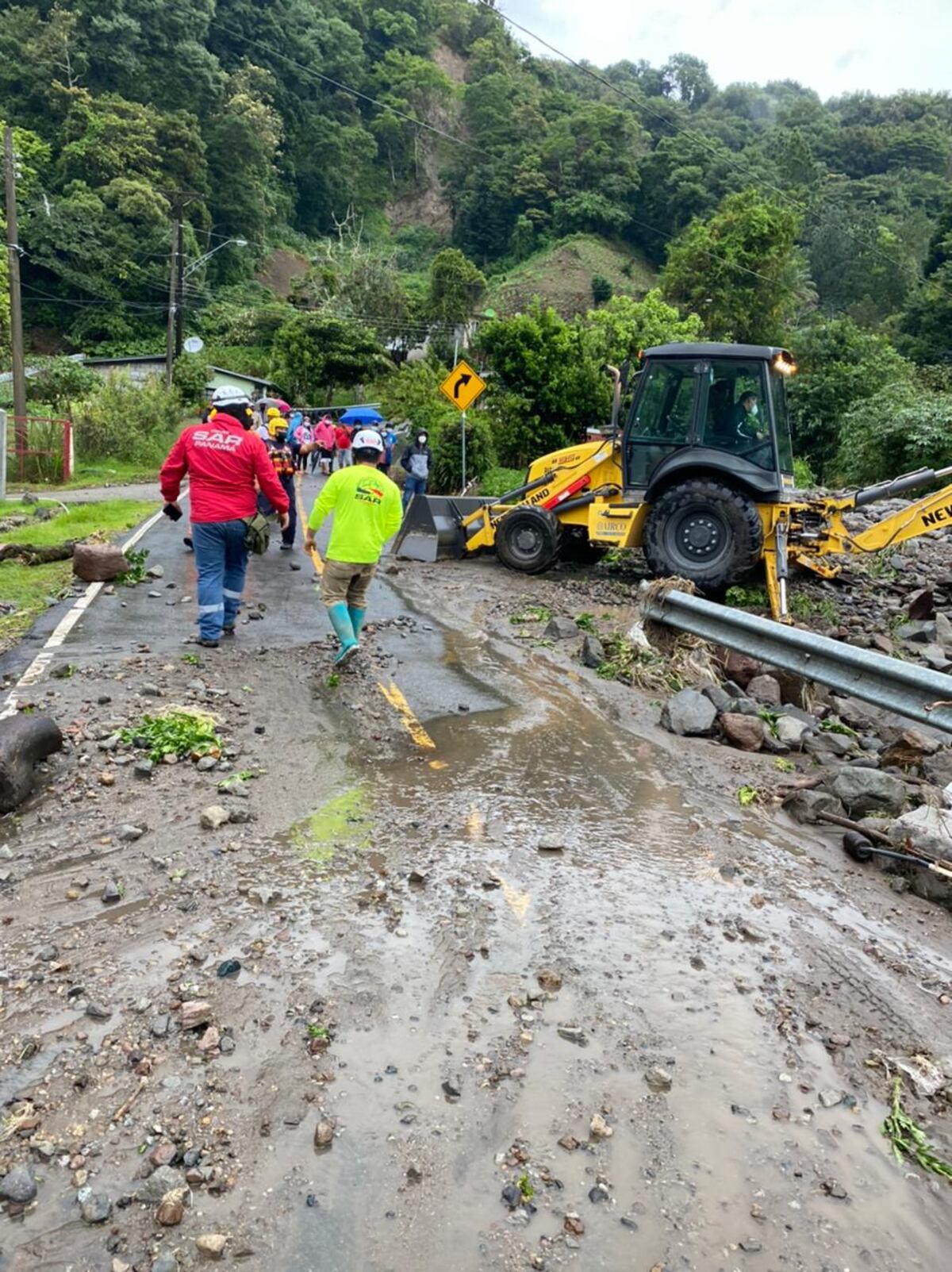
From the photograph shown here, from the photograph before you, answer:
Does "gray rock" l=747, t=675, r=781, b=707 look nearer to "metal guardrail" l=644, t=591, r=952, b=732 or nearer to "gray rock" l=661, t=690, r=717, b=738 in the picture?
"metal guardrail" l=644, t=591, r=952, b=732

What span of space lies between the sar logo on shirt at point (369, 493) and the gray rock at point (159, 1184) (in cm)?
503

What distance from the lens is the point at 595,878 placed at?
3.93m

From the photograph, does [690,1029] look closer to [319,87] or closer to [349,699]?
[349,699]

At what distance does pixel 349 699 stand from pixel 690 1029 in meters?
3.69

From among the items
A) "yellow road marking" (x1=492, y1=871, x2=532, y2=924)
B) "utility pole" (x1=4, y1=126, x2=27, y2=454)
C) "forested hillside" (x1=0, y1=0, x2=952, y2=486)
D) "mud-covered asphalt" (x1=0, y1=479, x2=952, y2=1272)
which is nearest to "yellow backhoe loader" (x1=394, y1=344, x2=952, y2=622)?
"mud-covered asphalt" (x1=0, y1=479, x2=952, y2=1272)

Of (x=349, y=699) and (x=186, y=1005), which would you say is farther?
(x=349, y=699)

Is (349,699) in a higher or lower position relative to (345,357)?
lower

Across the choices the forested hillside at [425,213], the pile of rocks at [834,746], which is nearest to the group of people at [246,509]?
the pile of rocks at [834,746]

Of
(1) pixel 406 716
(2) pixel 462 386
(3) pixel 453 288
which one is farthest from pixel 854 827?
(3) pixel 453 288

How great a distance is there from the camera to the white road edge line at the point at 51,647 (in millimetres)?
5473

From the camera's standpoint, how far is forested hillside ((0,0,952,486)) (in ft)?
104

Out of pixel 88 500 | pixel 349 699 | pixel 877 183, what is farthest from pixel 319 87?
pixel 349 699

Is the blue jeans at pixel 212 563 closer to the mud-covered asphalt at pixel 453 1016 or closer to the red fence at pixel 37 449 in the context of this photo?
the mud-covered asphalt at pixel 453 1016

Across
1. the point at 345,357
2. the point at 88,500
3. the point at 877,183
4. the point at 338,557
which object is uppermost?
the point at 877,183
